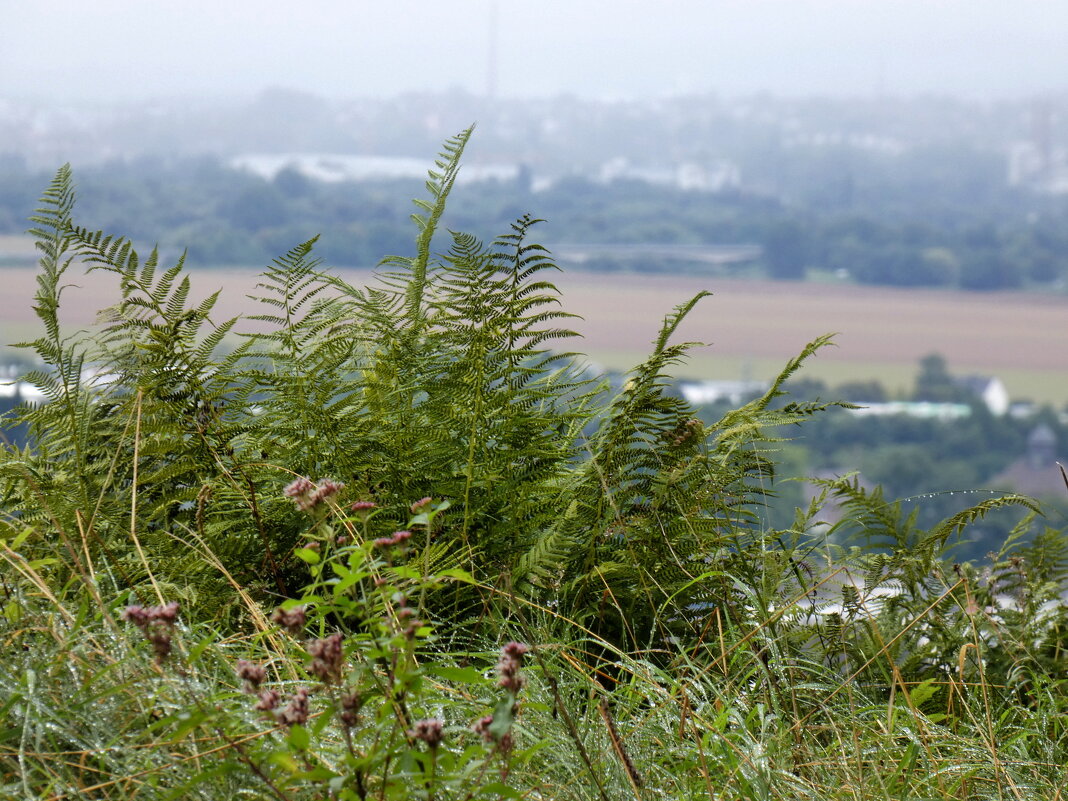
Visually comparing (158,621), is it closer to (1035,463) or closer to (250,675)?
(250,675)

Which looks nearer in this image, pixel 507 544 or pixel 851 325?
pixel 507 544

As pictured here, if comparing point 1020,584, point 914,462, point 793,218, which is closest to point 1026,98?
point 793,218

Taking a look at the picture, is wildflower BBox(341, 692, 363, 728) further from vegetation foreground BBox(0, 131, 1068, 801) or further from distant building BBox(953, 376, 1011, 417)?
distant building BBox(953, 376, 1011, 417)

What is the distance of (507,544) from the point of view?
54.0 inches

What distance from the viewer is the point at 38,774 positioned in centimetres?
86

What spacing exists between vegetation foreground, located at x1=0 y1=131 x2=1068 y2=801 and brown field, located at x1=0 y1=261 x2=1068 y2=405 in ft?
87.0

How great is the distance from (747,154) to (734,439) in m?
51.0

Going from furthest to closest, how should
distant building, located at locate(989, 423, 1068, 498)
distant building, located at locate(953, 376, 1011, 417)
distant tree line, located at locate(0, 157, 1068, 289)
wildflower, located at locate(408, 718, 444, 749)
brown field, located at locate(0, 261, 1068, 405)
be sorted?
brown field, located at locate(0, 261, 1068, 405), distant building, located at locate(953, 376, 1011, 417), distant building, located at locate(989, 423, 1068, 498), distant tree line, located at locate(0, 157, 1068, 289), wildflower, located at locate(408, 718, 444, 749)

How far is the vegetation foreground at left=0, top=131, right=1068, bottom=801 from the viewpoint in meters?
1.05

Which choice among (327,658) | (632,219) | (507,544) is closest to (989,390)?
(632,219)

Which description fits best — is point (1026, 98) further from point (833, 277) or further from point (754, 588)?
point (754, 588)

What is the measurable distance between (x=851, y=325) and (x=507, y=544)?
40.1 m

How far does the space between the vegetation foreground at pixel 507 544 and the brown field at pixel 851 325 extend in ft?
87.0

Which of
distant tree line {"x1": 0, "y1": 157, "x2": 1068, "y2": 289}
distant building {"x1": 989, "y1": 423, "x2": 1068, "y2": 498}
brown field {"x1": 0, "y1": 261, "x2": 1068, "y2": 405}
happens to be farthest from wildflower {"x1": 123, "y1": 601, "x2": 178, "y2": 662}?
brown field {"x1": 0, "y1": 261, "x2": 1068, "y2": 405}
